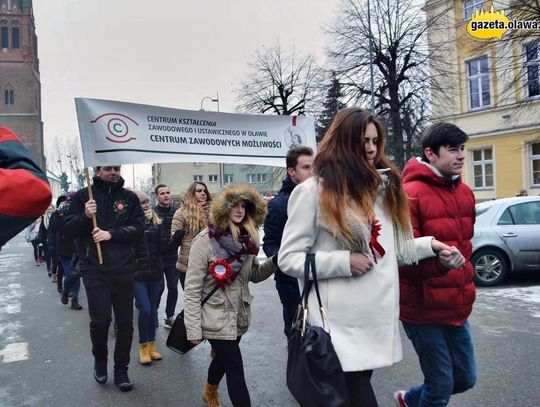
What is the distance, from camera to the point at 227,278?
150 inches

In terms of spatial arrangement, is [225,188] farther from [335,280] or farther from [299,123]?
[299,123]

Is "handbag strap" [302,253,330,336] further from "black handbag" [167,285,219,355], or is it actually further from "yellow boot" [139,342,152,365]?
"yellow boot" [139,342,152,365]

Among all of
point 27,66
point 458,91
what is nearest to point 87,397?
point 458,91

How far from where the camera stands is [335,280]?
2.45m

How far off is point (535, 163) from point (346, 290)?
2817 cm

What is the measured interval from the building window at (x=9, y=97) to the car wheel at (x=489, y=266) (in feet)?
265

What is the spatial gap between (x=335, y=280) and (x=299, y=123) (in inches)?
163

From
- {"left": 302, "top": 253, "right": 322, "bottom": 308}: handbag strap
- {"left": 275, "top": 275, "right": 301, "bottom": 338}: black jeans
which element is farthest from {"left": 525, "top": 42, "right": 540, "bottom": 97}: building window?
{"left": 302, "top": 253, "right": 322, "bottom": 308}: handbag strap

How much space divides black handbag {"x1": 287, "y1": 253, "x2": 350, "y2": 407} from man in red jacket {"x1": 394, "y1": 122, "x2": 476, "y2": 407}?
0.93m

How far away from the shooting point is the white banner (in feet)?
16.4

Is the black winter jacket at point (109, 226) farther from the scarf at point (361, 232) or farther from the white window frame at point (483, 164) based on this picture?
the white window frame at point (483, 164)

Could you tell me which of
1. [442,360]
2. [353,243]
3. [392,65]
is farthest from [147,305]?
[392,65]

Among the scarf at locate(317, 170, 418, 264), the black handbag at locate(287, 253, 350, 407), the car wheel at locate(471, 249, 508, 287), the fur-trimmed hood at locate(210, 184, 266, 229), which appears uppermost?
the fur-trimmed hood at locate(210, 184, 266, 229)

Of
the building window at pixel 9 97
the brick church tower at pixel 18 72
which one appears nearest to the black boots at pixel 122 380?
the brick church tower at pixel 18 72
